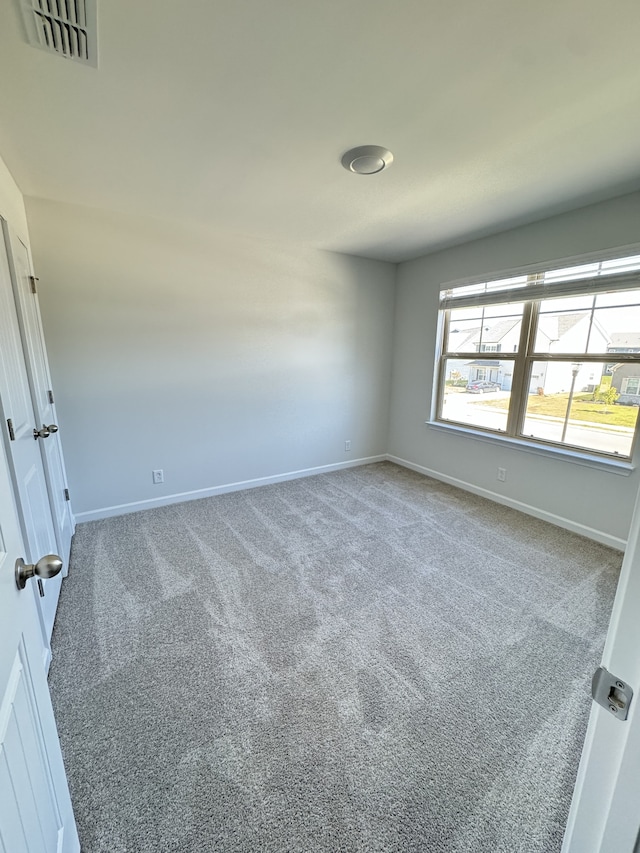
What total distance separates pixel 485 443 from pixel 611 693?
10.3ft

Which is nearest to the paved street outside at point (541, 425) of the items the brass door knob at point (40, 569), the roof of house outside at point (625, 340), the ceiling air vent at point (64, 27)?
the roof of house outside at point (625, 340)

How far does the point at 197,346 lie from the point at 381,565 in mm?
2396

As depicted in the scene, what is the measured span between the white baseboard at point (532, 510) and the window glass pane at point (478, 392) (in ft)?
2.06

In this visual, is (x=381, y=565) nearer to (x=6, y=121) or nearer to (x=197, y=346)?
(x=197, y=346)

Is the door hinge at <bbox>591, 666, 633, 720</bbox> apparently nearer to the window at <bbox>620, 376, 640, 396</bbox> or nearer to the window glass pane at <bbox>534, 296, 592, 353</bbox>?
the window at <bbox>620, 376, 640, 396</bbox>

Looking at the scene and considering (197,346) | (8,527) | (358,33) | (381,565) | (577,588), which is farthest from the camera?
(197,346)

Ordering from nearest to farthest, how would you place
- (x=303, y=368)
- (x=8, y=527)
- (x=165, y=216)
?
1. (x=8, y=527)
2. (x=165, y=216)
3. (x=303, y=368)

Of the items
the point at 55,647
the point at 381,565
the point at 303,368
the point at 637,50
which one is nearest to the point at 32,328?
the point at 55,647

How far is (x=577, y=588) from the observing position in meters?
2.19

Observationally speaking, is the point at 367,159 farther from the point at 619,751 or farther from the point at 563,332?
the point at 619,751

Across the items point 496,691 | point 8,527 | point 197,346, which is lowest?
point 496,691

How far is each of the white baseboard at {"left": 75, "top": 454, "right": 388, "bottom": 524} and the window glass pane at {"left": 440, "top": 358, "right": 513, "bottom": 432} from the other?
126cm

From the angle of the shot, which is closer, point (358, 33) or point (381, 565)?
point (358, 33)

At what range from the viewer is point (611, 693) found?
54cm
